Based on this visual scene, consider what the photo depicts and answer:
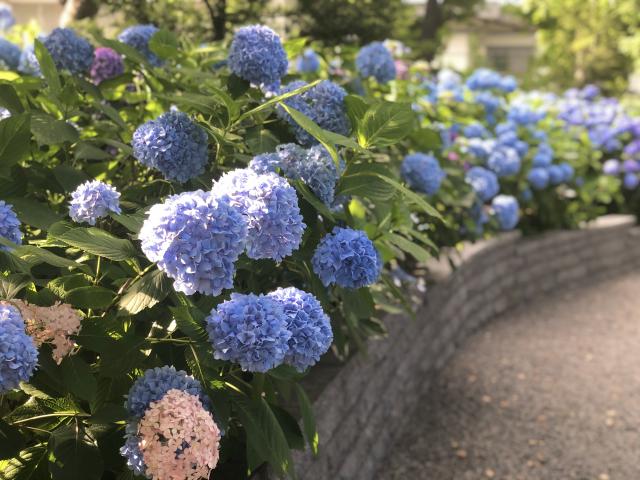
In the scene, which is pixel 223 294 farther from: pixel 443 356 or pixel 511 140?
pixel 511 140

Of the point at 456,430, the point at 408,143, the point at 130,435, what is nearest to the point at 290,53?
the point at 408,143

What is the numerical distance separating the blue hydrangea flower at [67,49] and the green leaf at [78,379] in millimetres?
1340

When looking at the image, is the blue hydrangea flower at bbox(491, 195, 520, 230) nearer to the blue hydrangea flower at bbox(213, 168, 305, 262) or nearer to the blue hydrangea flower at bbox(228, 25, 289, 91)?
the blue hydrangea flower at bbox(228, 25, 289, 91)

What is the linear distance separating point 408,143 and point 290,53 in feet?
3.70

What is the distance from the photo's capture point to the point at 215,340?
138 centimetres

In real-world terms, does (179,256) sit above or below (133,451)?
above

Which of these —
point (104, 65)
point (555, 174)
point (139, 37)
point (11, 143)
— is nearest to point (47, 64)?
point (11, 143)

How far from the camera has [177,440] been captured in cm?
132

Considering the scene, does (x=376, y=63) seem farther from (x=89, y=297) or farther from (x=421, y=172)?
(x=89, y=297)

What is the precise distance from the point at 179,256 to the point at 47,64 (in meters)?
0.98

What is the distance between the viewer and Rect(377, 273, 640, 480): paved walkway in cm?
325

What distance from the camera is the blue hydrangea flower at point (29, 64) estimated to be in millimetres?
2640

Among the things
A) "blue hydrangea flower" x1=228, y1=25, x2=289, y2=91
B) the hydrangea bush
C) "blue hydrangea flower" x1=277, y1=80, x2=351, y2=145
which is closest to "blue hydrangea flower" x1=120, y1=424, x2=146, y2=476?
the hydrangea bush

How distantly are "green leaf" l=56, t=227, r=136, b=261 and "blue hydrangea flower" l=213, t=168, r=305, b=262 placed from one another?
20 cm
